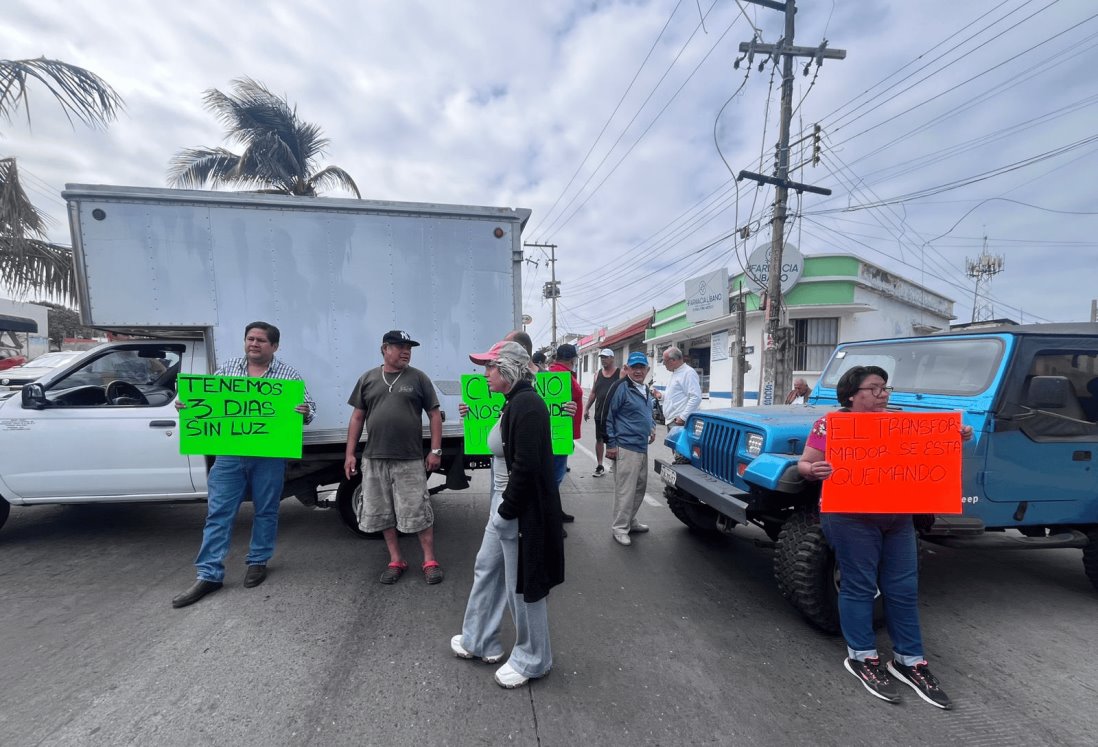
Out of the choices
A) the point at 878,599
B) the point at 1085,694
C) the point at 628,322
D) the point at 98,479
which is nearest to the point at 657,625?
the point at 878,599

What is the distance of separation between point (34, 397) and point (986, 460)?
7.15 m

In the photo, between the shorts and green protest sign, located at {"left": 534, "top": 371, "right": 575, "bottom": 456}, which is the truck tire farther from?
the shorts

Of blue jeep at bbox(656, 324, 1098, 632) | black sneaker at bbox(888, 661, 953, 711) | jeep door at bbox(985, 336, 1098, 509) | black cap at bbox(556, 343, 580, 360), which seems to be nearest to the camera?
black sneaker at bbox(888, 661, 953, 711)

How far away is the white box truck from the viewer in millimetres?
3662

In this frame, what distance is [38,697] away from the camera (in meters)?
2.28

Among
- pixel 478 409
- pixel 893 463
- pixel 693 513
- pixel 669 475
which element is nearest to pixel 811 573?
pixel 893 463

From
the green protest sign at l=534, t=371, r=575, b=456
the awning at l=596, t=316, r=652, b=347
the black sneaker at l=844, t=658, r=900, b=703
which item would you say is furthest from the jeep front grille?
the awning at l=596, t=316, r=652, b=347

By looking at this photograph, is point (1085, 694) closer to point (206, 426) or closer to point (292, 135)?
point (206, 426)

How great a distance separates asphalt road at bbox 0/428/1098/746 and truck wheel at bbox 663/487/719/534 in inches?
11.9

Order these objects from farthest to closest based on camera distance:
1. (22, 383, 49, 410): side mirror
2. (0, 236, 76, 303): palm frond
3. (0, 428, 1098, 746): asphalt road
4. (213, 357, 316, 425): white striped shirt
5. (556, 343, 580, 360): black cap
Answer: (0, 236, 76, 303): palm frond
(556, 343, 580, 360): black cap
(22, 383, 49, 410): side mirror
(213, 357, 316, 425): white striped shirt
(0, 428, 1098, 746): asphalt road

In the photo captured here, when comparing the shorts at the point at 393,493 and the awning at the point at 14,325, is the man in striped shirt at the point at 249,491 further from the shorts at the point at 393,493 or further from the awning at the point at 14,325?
the awning at the point at 14,325

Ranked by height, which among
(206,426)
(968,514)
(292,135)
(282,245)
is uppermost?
(292,135)

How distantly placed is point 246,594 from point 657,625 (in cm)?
287

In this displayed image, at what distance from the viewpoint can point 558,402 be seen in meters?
3.68
